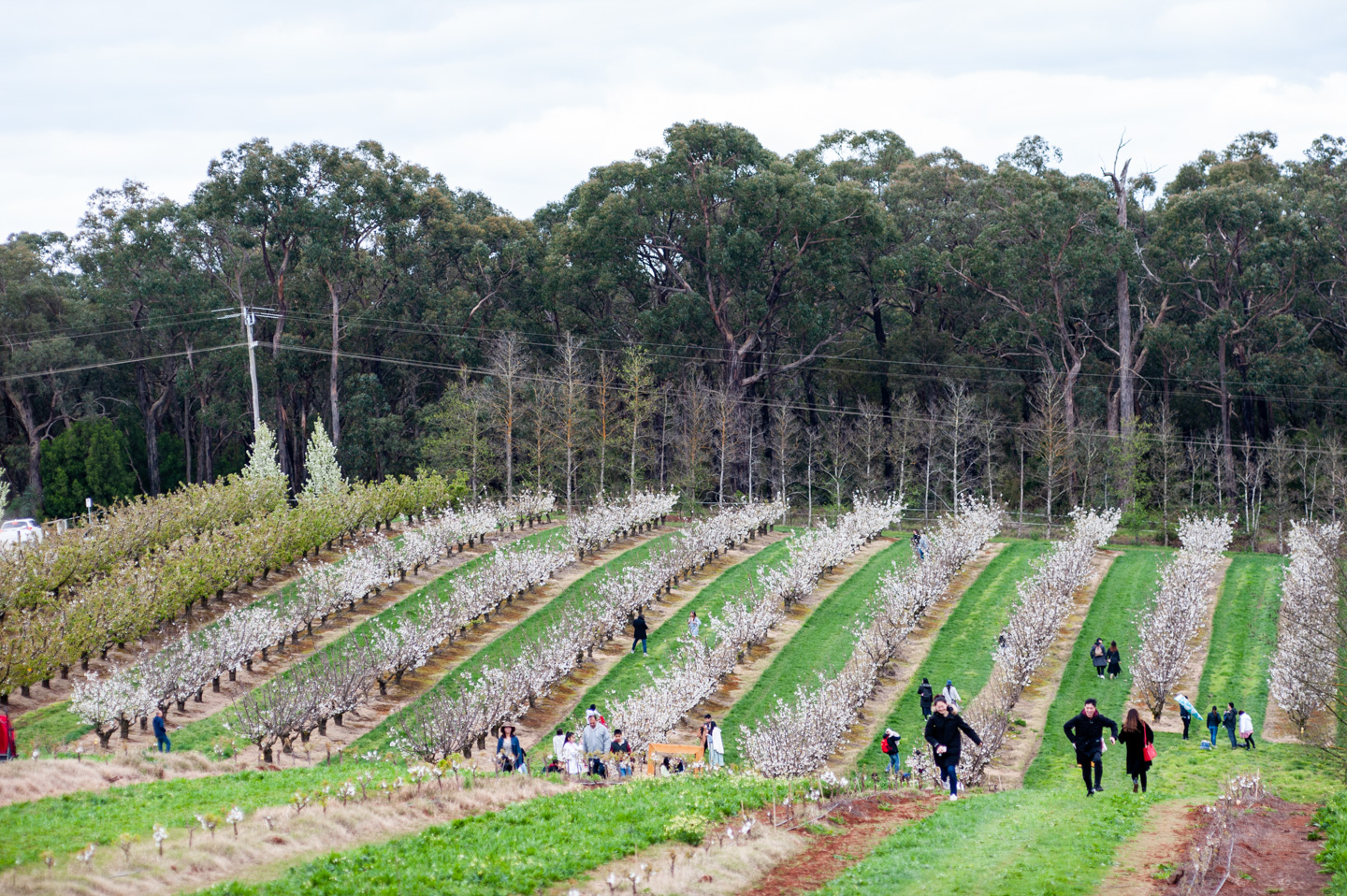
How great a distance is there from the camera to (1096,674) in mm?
28906

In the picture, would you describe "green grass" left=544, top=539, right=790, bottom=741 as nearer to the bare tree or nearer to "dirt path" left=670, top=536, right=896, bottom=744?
"dirt path" left=670, top=536, right=896, bottom=744

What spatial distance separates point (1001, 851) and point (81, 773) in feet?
38.5

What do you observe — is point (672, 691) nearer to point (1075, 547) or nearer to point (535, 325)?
point (1075, 547)

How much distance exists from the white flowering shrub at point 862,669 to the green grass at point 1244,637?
22.7 feet

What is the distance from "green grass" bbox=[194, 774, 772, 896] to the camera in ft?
37.4

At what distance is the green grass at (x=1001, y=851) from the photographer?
459 inches

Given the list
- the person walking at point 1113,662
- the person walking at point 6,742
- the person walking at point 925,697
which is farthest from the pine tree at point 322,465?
the person walking at point 1113,662

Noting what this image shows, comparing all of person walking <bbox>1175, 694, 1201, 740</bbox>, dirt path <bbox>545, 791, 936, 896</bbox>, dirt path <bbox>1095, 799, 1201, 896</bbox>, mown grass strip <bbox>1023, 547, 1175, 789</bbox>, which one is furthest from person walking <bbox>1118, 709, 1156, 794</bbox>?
person walking <bbox>1175, 694, 1201, 740</bbox>

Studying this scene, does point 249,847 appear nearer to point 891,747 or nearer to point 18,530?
point 891,747

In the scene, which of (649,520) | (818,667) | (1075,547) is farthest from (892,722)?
(649,520)

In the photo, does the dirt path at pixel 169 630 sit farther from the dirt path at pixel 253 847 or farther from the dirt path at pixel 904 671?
the dirt path at pixel 904 671

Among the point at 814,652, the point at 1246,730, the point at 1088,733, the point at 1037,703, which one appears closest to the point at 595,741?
the point at 1088,733

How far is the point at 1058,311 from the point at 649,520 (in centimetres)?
2437

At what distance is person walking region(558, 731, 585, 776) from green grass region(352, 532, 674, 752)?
13.6ft
